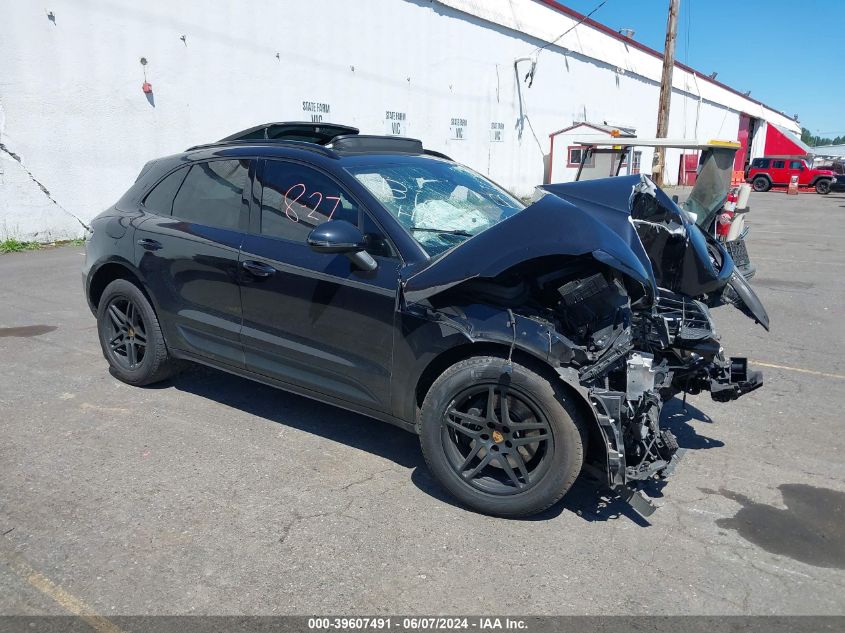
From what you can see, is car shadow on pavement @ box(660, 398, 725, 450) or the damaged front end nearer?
the damaged front end

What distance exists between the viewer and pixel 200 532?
10.6 feet

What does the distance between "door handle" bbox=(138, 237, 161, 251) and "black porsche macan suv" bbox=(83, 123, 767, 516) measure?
13 mm

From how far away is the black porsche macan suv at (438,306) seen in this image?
3184 mm

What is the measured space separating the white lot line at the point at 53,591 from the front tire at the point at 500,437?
1606 millimetres

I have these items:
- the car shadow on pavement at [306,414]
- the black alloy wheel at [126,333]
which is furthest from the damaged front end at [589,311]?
the black alloy wheel at [126,333]

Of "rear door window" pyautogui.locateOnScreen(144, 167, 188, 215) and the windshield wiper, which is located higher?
"rear door window" pyautogui.locateOnScreen(144, 167, 188, 215)

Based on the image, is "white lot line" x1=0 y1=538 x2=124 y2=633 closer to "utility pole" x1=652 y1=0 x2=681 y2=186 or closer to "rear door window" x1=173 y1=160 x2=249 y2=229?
"rear door window" x1=173 y1=160 x2=249 y2=229

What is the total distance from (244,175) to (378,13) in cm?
1584

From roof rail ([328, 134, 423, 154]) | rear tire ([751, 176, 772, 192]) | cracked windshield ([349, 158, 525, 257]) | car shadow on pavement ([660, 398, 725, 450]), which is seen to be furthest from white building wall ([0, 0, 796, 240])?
rear tire ([751, 176, 772, 192])

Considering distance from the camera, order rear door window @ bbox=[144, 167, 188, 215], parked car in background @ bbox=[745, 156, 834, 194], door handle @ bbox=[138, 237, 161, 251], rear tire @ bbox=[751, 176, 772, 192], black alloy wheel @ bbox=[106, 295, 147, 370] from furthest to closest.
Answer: rear tire @ bbox=[751, 176, 772, 192], parked car in background @ bbox=[745, 156, 834, 194], black alloy wheel @ bbox=[106, 295, 147, 370], rear door window @ bbox=[144, 167, 188, 215], door handle @ bbox=[138, 237, 161, 251]

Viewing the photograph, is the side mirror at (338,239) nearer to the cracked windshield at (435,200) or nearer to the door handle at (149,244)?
the cracked windshield at (435,200)

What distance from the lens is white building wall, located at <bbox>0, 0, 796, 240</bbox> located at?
39.4 feet

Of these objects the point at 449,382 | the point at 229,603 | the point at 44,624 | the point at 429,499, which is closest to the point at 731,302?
the point at 449,382

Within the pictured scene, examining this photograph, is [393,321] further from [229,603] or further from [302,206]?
[229,603]
